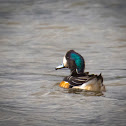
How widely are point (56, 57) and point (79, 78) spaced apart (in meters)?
Result: 3.30

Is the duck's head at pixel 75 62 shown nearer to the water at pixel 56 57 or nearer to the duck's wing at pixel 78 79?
the duck's wing at pixel 78 79

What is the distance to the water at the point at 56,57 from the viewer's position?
8137 millimetres

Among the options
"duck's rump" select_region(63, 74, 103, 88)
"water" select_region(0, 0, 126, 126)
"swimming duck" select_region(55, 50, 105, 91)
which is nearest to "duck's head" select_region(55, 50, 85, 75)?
"swimming duck" select_region(55, 50, 105, 91)

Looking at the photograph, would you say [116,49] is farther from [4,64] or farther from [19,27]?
[19,27]

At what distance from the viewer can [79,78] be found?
9.84 meters

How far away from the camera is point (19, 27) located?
17391 millimetres

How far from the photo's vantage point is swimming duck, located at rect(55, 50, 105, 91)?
959cm

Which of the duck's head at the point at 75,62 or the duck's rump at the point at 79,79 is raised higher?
the duck's head at the point at 75,62

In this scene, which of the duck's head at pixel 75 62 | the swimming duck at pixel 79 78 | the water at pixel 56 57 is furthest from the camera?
the duck's head at pixel 75 62

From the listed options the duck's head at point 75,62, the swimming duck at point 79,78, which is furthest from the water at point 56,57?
the duck's head at point 75,62

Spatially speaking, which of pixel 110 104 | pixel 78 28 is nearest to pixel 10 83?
pixel 110 104

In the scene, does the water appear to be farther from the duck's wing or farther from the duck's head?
the duck's head

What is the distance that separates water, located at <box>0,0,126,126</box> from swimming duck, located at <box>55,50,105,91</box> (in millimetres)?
231

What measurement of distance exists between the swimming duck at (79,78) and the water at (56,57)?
23 cm
